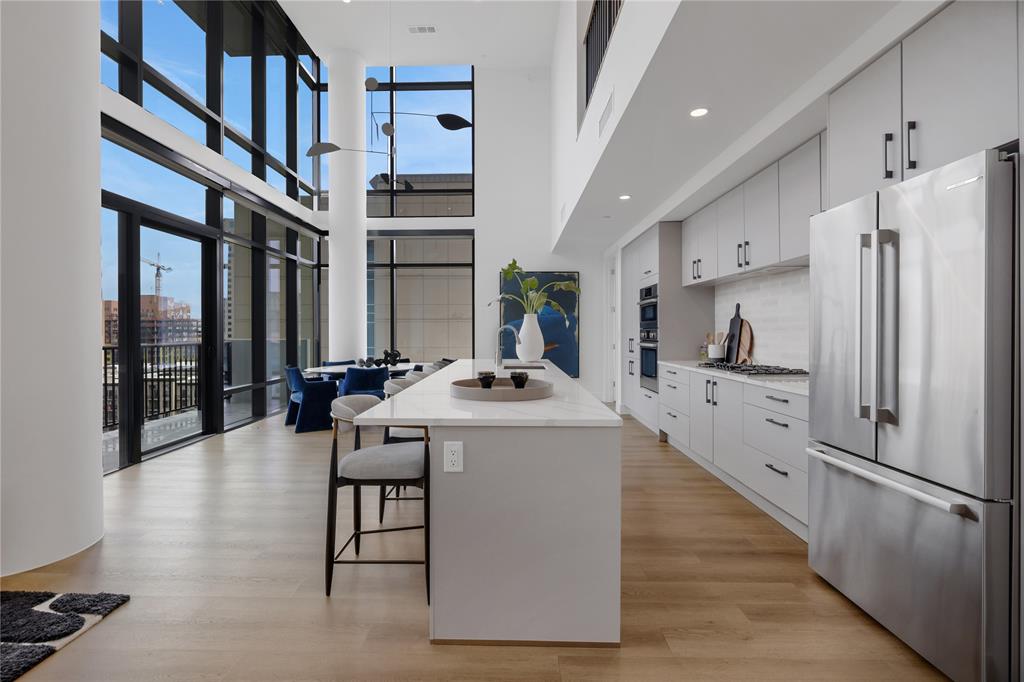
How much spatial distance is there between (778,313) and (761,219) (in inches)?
33.8

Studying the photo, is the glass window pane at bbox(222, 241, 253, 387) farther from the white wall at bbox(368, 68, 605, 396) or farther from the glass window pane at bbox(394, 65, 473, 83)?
the glass window pane at bbox(394, 65, 473, 83)

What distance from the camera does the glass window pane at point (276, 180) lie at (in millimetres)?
6992

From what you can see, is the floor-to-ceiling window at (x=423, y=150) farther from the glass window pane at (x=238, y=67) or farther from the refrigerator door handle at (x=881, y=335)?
the refrigerator door handle at (x=881, y=335)

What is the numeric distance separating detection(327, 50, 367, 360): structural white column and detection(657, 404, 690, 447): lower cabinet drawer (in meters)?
4.49

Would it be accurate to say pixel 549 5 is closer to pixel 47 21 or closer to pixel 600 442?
pixel 47 21

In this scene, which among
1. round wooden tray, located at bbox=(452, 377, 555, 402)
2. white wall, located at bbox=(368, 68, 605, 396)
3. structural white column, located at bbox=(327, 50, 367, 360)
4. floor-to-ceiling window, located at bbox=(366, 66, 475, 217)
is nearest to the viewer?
round wooden tray, located at bbox=(452, 377, 555, 402)

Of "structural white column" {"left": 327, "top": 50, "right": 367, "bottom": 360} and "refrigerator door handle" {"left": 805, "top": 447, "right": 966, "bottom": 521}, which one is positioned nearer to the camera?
"refrigerator door handle" {"left": 805, "top": 447, "right": 966, "bottom": 521}

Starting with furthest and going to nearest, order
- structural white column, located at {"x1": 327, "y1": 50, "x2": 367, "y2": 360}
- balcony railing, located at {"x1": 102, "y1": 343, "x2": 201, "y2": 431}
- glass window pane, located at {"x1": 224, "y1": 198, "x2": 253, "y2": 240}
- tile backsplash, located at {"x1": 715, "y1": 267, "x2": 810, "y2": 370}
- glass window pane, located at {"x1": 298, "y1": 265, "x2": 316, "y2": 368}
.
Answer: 1. glass window pane, located at {"x1": 298, "y1": 265, "x2": 316, "y2": 368}
2. structural white column, located at {"x1": 327, "y1": 50, "x2": 367, "y2": 360}
3. glass window pane, located at {"x1": 224, "y1": 198, "x2": 253, "y2": 240}
4. balcony railing, located at {"x1": 102, "y1": 343, "x2": 201, "y2": 431}
5. tile backsplash, located at {"x1": 715, "y1": 267, "x2": 810, "y2": 370}

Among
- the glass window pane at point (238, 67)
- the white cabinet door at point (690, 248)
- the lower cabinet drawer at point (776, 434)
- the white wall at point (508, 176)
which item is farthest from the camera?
the white wall at point (508, 176)

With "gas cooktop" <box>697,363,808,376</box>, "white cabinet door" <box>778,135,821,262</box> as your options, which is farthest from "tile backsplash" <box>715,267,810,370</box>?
"white cabinet door" <box>778,135,821,262</box>

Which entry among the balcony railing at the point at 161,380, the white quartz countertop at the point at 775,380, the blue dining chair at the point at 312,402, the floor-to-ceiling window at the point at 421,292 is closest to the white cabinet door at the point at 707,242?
the white quartz countertop at the point at 775,380

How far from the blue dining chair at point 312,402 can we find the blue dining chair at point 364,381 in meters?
0.25

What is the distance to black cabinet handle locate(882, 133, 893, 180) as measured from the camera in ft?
7.11

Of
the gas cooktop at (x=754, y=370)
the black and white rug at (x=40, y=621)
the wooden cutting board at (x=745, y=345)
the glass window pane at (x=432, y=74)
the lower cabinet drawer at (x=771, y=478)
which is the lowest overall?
the black and white rug at (x=40, y=621)
